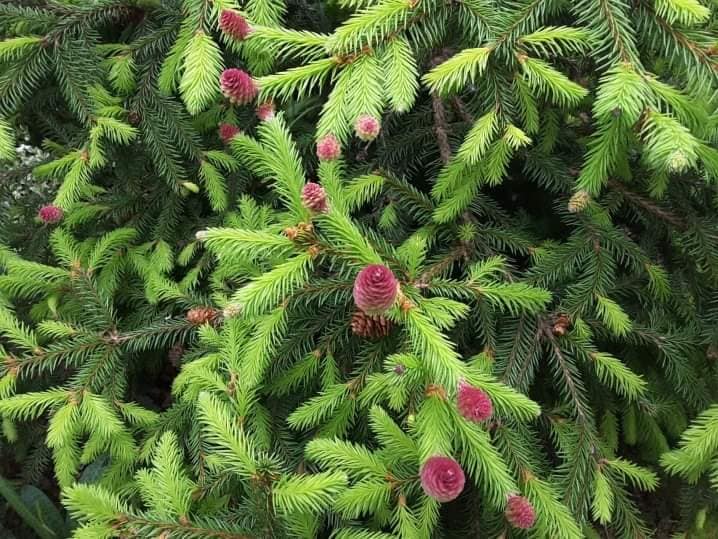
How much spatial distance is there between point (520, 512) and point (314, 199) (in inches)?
33.4

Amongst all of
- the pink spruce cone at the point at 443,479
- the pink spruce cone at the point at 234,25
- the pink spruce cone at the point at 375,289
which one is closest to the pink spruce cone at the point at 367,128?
the pink spruce cone at the point at 375,289

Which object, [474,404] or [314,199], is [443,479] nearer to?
[474,404]

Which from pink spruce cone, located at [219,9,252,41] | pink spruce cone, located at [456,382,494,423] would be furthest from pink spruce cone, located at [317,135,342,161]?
pink spruce cone, located at [456,382,494,423]

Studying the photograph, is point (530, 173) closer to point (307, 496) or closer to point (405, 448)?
point (405, 448)

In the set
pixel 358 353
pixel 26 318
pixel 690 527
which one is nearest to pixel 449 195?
pixel 358 353

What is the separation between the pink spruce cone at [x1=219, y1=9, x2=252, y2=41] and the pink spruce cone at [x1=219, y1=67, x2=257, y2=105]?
0.36ft

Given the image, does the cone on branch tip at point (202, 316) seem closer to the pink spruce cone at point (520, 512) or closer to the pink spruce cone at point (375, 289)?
the pink spruce cone at point (375, 289)

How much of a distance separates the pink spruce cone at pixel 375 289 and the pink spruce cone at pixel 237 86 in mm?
581

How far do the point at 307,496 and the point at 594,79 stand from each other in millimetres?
1780

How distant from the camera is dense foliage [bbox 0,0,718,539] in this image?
132 cm

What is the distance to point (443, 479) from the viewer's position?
1.14 m

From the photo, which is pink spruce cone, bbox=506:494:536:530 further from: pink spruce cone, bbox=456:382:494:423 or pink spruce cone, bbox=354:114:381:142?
pink spruce cone, bbox=354:114:381:142

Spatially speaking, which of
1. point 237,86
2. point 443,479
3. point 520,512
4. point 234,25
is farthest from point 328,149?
point 520,512

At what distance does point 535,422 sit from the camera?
1815 mm
